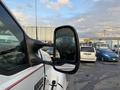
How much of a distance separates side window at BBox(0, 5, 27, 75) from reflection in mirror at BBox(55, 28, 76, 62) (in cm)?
30

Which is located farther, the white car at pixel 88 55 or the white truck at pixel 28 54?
the white car at pixel 88 55

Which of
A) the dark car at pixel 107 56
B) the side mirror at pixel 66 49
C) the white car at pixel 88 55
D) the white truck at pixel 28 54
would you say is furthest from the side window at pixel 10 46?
the dark car at pixel 107 56

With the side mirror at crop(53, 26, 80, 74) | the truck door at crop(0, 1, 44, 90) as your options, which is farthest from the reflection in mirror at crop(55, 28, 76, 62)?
the truck door at crop(0, 1, 44, 90)

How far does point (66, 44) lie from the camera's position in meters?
2.39

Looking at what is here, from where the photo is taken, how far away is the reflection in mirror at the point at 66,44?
7.70ft

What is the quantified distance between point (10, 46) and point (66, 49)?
0.45m

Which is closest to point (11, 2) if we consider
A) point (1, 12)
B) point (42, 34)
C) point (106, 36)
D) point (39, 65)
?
point (1, 12)

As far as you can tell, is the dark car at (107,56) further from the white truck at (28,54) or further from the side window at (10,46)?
the side window at (10,46)

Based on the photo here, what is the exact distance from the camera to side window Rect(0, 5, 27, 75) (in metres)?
2.03

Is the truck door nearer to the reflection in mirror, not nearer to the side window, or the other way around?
the side window

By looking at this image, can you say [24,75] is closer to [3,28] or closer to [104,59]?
[3,28]

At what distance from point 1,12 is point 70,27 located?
635 mm

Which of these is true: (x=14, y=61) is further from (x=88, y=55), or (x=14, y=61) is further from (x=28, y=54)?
(x=88, y=55)

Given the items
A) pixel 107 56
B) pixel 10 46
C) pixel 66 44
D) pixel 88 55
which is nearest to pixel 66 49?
pixel 66 44
